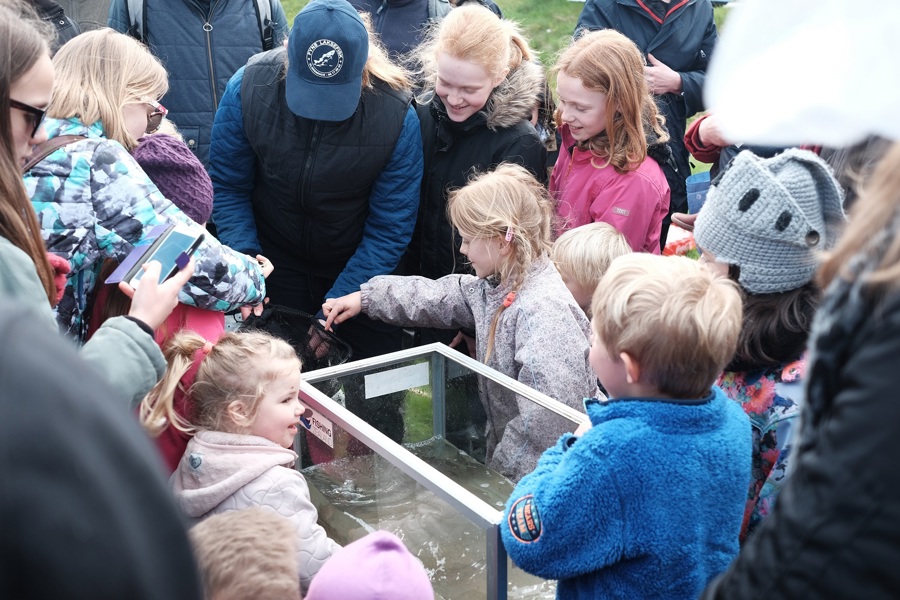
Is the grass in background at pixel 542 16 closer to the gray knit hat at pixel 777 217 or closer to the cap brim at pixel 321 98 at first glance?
the cap brim at pixel 321 98

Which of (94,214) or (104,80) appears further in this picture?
(104,80)

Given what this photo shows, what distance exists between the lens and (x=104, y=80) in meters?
2.24

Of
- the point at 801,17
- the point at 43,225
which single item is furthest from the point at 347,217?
the point at 801,17

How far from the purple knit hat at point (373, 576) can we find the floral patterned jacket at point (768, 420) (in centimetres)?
77

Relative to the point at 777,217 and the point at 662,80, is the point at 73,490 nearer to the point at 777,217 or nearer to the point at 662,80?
the point at 777,217

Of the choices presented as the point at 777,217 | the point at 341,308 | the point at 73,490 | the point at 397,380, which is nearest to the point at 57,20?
the point at 341,308

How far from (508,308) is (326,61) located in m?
1.04

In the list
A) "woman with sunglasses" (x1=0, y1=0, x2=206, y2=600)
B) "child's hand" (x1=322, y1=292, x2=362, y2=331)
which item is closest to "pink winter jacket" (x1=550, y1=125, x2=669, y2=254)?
"child's hand" (x1=322, y1=292, x2=362, y2=331)

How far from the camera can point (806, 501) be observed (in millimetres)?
753

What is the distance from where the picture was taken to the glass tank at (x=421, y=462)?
1773 millimetres

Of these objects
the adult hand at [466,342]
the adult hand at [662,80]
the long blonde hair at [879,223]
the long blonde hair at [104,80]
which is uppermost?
the long blonde hair at [879,223]

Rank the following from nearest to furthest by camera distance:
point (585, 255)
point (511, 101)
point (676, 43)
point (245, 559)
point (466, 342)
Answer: point (245, 559) → point (585, 255) → point (466, 342) → point (511, 101) → point (676, 43)

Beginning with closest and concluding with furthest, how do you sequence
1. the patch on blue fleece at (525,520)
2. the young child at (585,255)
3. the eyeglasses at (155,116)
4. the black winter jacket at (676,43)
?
the patch on blue fleece at (525,520) < the eyeglasses at (155,116) < the young child at (585,255) < the black winter jacket at (676,43)

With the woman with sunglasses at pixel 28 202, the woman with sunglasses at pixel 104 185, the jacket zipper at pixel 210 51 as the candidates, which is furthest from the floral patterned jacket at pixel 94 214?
the jacket zipper at pixel 210 51
